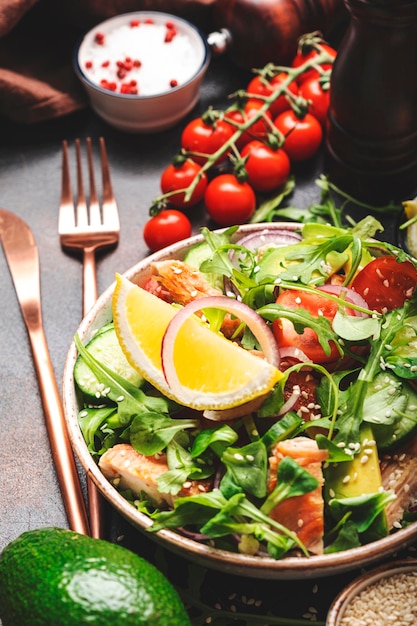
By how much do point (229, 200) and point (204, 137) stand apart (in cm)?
27

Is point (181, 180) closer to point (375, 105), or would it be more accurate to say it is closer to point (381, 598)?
point (375, 105)

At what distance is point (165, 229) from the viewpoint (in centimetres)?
216

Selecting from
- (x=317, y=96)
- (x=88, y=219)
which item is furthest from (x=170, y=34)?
(x=88, y=219)

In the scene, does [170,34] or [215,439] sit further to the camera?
[170,34]

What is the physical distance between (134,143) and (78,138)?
0.62ft

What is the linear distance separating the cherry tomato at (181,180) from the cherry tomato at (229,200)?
0.05 meters

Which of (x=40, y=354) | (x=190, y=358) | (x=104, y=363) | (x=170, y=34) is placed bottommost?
(x=40, y=354)

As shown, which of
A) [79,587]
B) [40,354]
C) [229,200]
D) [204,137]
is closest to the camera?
[79,587]

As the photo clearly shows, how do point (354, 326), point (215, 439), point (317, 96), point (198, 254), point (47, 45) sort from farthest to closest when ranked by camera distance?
point (47, 45)
point (317, 96)
point (198, 254)
point (354, 326)
point (215, 439)

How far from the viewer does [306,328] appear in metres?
1.58

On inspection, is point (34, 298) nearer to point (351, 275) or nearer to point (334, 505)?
point (351, 275)

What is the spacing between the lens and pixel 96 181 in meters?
2.42

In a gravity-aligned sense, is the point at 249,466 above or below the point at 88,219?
above

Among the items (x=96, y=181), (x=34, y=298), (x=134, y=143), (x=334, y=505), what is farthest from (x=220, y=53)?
(x=334, y=505)
